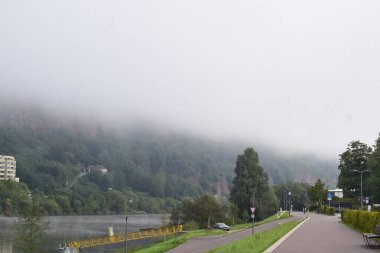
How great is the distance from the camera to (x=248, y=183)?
106m

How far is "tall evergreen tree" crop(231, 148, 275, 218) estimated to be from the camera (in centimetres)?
10600

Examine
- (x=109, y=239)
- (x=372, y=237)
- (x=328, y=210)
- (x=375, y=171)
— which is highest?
(x=375, y=171)

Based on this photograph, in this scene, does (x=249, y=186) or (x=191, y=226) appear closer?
(x=191, y=226)

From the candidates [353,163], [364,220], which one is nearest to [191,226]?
[353,163]

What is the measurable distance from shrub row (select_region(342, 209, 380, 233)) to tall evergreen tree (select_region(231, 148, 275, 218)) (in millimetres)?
51224

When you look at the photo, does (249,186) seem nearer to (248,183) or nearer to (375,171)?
(248,183)

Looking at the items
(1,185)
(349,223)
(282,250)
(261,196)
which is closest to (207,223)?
(261,196)

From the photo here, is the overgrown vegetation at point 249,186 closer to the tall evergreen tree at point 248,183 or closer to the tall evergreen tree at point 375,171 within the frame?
the tall evergreen tree at point 248,183

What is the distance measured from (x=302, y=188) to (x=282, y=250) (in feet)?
499

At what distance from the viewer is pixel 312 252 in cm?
2472

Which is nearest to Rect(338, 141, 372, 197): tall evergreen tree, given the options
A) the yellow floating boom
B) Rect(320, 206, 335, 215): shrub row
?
Rect(320, 206, 335, 215): shrub row

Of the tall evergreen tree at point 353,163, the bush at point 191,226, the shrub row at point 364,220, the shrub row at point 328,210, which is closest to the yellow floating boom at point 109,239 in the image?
the bush at point 191,226

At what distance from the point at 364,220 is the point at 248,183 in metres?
65.8

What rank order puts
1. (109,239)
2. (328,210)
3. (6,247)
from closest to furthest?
(6,247) < (109,239) < (328,210)
